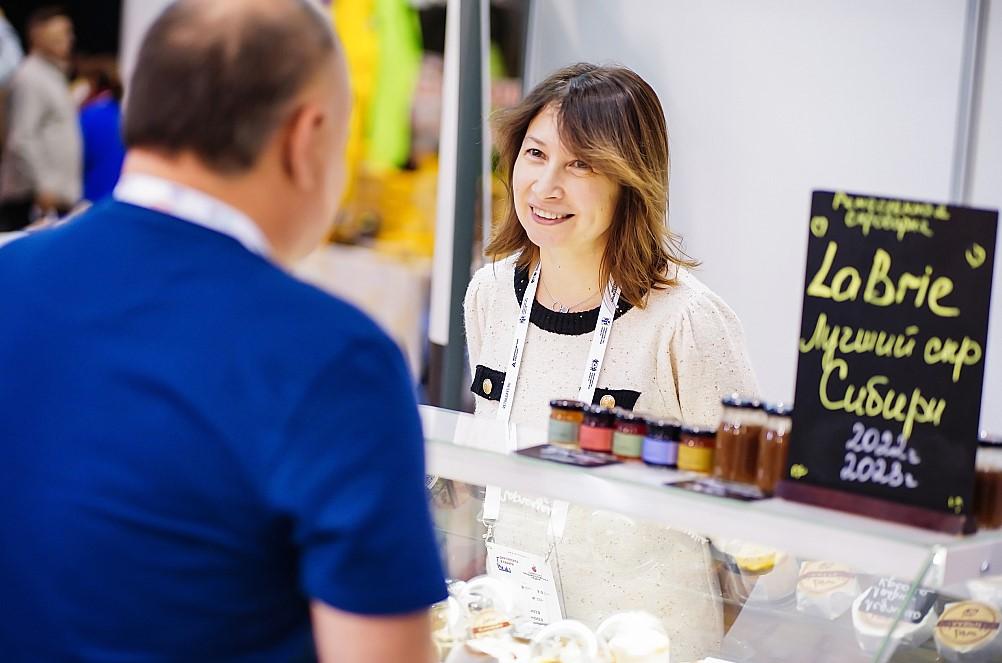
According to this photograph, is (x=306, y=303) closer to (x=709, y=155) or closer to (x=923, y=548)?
(x=923, y=548)

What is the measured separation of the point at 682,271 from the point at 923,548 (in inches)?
51.2

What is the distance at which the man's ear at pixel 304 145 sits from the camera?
3.67 feet

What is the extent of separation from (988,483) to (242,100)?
972mm

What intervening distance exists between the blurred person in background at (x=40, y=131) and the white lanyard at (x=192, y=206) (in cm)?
747

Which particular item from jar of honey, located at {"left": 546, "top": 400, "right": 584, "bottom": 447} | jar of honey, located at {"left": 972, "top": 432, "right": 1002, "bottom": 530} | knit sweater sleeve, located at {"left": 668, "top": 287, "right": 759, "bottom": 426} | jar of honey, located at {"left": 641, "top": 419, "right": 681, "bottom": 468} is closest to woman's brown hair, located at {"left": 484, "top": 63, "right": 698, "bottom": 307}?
knit sweater sleeve, located at {"left": 668, "top": 287, "right": 759, "bottom": 426}

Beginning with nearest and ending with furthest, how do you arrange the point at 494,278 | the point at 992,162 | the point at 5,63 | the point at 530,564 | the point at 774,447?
the point at 774,447
the point at 530,564
the point at 494,278
the point at 992,162
the point at 5,63

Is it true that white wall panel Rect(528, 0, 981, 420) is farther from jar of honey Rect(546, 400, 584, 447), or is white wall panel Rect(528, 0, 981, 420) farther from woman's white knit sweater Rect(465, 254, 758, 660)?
jar of honey Rect(546, 400, 584, 447)

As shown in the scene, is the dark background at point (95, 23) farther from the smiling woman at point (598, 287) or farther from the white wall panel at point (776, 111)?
the smiling woman at point (598, 287)

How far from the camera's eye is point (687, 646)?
74.0 inches

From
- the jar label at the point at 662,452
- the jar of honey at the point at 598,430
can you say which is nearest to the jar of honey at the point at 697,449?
the jar label at the point at 662,452

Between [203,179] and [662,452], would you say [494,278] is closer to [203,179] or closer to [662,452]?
[662,452]

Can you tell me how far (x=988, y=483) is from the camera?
145 cm

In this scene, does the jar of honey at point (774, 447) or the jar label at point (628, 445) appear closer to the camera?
the jar of honey at point (774, 447)

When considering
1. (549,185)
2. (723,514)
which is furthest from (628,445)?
(549,185)
